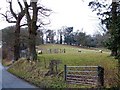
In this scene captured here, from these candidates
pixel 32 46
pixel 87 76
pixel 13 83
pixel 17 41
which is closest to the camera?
pixel 87 76

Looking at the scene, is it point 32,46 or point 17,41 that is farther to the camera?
point 17,41

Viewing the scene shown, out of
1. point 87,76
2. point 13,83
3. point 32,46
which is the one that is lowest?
point 13,83

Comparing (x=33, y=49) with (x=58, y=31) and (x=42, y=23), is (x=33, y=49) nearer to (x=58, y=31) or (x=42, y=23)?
(x=42, y=23)

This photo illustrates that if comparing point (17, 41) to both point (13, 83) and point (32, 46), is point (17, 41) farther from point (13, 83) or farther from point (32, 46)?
point (13, 83)

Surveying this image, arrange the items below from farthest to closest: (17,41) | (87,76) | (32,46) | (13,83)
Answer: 1. (17,41)
2. (32,46)
3. (13,83)
4. (87,76)

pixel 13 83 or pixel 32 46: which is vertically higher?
pixel 32 46

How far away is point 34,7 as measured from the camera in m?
35.8

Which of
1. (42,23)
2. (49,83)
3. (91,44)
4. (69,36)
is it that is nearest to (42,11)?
(42,23)

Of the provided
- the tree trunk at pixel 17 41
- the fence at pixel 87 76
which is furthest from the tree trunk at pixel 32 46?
the fence at pixel 87 76

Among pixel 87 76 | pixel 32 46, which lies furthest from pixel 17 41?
pixel 87 76

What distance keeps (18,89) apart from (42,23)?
2150 cm

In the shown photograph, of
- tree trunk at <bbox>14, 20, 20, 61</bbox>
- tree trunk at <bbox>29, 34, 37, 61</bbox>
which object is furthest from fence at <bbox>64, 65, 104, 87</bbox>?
tree trunk at <bbox>14, 20, 20, 61</bbox>

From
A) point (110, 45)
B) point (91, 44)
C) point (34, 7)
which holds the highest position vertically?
point (34, 7)

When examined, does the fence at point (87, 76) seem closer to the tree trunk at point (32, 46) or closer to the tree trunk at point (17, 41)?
the tree trunk at point (32, 46)
